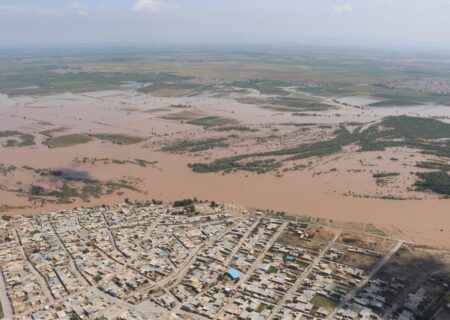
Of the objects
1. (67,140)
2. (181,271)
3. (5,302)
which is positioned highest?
(67,140)

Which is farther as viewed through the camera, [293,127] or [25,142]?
[293,127]

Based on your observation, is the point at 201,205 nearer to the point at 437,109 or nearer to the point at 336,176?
the point at 336,176

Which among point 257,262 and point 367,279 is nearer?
point 367,279

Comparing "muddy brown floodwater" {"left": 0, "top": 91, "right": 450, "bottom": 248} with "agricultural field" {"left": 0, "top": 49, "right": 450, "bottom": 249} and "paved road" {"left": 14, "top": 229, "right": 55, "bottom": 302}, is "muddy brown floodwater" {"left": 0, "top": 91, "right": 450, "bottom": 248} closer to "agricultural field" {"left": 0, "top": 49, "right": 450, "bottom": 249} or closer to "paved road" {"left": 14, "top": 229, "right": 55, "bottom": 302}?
"agricultural field" {"left": 0, "top": 49, "right": 450, "bottom": 249}

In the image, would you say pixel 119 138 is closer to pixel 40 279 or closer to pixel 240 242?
pixel 240 242

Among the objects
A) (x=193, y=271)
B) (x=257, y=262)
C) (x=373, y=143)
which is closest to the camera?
(x=193, y=271)

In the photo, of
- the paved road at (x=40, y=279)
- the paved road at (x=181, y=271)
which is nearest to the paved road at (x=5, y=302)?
the paved road at (x=40, y=279)

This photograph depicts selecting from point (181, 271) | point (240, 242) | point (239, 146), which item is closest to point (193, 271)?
point (181, 271)

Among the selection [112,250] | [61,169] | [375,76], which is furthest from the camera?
[375,76]

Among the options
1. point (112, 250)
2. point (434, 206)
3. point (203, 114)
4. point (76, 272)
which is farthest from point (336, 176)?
point (203, 114)
